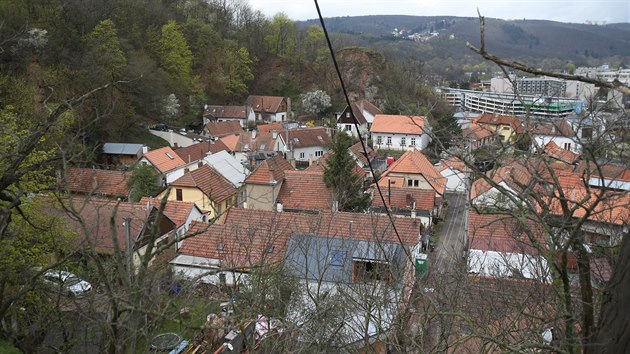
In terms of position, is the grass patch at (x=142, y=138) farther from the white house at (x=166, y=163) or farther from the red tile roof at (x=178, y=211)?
the red tile roof at (x=178, y=211)

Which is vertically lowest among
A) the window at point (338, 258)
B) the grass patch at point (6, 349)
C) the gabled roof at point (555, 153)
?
the grass patch at point (6, 349)

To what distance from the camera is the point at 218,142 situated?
27547mm

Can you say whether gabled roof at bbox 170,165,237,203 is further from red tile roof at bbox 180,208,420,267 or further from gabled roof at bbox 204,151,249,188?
red tile roof at bbox 180,208,420,267

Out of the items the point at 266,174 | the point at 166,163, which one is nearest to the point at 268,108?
the point at 166,163

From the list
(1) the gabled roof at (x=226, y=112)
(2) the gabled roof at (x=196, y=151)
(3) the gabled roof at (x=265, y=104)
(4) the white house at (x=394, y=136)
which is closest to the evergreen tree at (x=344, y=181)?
(2) the gabled roof at (x=196, y=151)

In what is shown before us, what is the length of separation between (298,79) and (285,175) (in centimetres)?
2938

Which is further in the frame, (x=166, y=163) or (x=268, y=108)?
(x=268, y=108)

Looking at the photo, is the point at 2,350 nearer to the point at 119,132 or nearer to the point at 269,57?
the point at 119,132

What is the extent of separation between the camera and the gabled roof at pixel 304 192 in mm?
17328

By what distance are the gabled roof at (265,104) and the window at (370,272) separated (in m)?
32.5

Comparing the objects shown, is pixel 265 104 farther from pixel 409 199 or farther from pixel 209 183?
pixel 409 199

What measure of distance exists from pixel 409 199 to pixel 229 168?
7.11 m

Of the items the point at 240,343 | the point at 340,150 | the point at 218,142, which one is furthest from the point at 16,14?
the point at 240,343

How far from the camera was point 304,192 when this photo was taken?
17.8 metres
